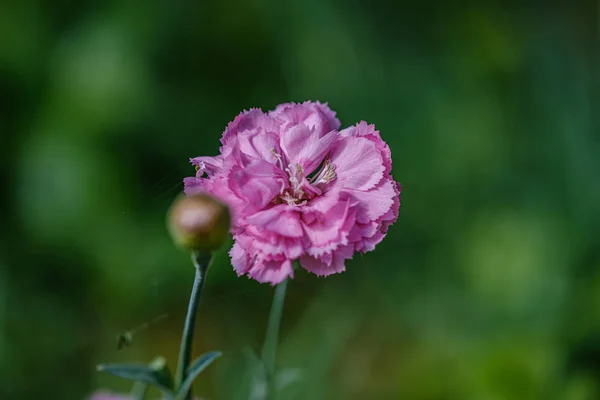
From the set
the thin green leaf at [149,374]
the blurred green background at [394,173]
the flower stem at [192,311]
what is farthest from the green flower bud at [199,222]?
the blurred green background at [394,173]

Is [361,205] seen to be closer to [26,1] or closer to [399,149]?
[399,149]

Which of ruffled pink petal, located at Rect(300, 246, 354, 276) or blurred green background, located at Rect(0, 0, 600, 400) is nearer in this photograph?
ruffled pink petal, located at Rect(300, 246, 354, 276)

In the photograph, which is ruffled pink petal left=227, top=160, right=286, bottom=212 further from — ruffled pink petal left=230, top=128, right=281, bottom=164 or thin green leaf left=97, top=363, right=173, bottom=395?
thin green leaf left=97, top=363, right=173, bottom=395

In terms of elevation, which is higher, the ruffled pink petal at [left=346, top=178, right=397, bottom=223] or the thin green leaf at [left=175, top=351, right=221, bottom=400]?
the ruffled pink petal at [left=346, top=178, right=397, bottom=223]

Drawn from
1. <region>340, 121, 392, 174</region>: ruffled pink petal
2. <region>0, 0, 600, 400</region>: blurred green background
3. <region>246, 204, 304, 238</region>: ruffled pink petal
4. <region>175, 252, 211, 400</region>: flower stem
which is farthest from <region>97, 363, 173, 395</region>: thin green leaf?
<region>0, 0, 600, 400</region>: blurred green background

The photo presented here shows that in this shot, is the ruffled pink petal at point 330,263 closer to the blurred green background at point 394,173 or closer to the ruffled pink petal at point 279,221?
the ruffled pink petal at point 279,221

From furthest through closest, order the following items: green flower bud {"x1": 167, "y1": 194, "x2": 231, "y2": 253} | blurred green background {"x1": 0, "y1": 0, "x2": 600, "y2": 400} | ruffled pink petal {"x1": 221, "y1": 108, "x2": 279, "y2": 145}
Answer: blurred green background {"x1": 0, "y1": 0, "x2": 600, "y2": 400} < ruffled pink petal {"x1": 221, "y1": 108, "x2": 279, "y2": 145} < green flower bud {"x1": 167, "y1": 194, "x2": 231, "y2": 253}

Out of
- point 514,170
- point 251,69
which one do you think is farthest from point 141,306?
point 514,170
